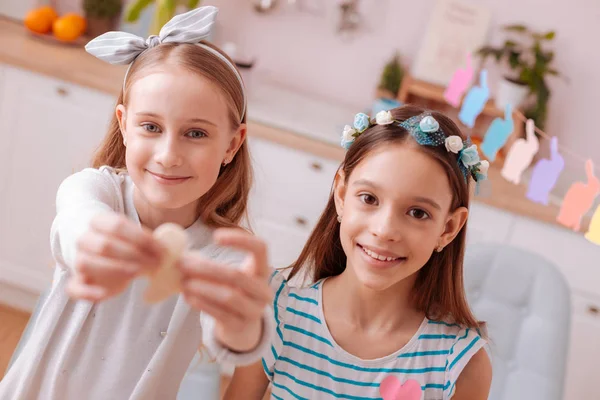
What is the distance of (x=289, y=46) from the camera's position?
2.97 meters

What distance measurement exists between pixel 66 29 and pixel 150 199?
1.88m

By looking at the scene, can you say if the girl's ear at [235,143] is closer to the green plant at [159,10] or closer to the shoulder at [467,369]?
the shoulder at [467,369]

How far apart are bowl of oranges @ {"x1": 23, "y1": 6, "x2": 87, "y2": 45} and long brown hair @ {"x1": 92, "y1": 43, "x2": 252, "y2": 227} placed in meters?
1.59

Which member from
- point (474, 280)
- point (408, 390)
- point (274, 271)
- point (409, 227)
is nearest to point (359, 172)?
point (409, 227)

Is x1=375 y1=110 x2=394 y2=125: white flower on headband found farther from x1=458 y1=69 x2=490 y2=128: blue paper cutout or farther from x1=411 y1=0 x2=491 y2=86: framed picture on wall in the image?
x1=411 y1=0 x2=491 y2=86: framed picture on wall

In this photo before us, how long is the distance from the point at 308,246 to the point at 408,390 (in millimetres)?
295

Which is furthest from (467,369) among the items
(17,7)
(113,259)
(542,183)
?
(17,7)

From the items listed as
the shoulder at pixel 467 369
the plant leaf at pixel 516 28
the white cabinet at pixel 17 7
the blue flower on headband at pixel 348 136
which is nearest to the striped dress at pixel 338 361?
the shoulder at pixel 467 369

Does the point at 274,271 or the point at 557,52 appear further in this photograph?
the point at 557,52

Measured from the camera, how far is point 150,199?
1061 mm

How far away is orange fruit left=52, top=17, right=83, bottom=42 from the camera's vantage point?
2.71 meters

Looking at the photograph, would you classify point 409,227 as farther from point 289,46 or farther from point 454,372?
→ point 289,46

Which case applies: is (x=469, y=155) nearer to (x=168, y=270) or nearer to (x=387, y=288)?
(x=387, y=288)

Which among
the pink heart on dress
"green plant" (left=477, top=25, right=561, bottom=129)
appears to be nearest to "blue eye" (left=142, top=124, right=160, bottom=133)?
the pink heart on dress
